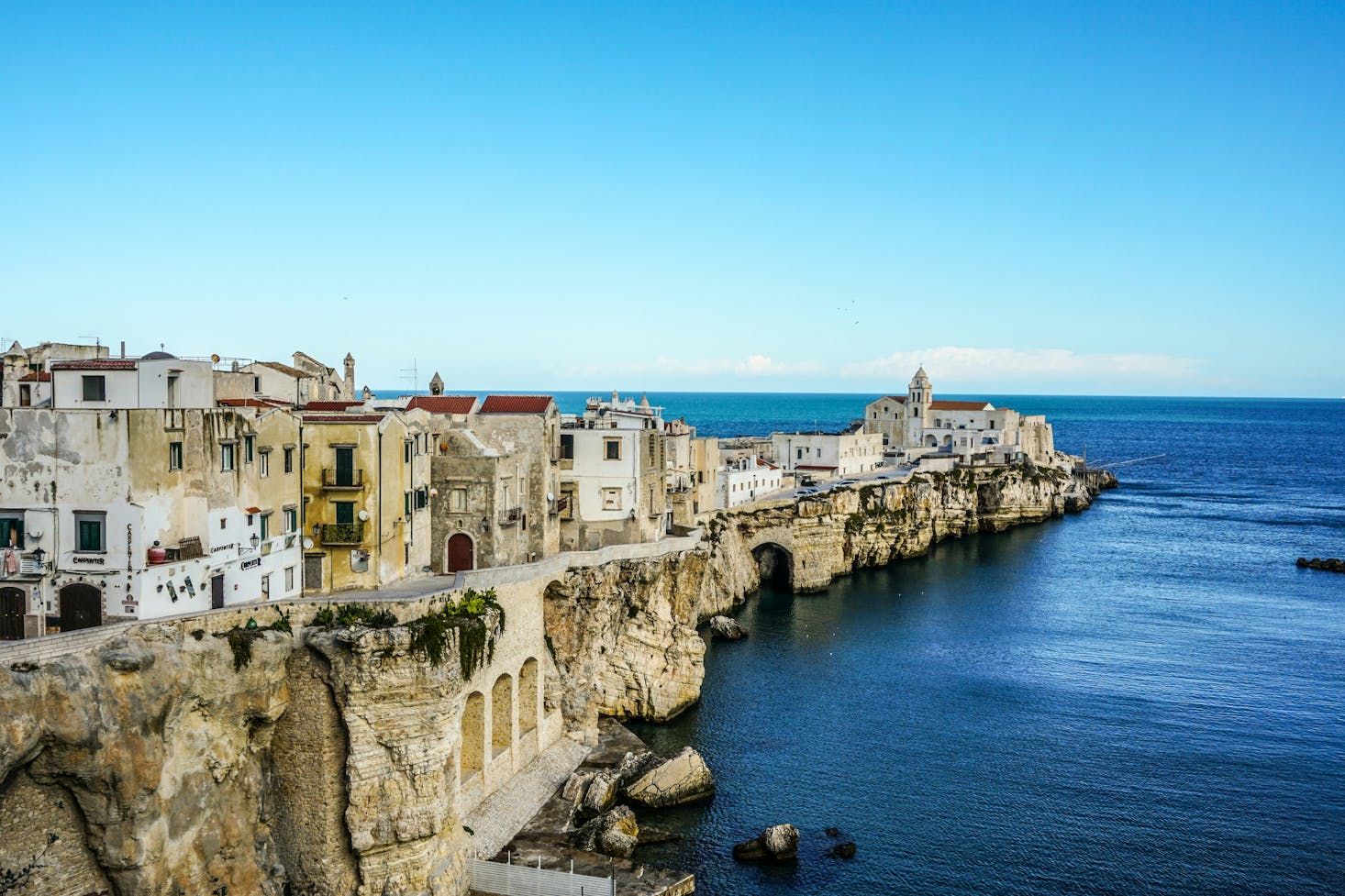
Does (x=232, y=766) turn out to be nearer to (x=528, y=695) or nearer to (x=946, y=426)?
(x=528, y=695)

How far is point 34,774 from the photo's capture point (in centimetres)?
2573

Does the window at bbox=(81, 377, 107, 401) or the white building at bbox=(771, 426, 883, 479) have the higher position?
the window at bbox=(81, 377, 107, 401)

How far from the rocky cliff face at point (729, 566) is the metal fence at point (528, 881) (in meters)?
11.9

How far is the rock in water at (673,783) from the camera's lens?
40.6 meters

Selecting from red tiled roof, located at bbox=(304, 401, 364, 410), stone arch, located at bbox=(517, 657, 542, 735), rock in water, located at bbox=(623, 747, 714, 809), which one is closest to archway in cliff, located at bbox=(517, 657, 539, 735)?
stone arch, located at bbox=(517, 657, 542, 735)

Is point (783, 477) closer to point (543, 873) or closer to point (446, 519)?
point (446, 519)

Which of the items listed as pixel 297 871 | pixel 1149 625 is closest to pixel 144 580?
pixel 297 871

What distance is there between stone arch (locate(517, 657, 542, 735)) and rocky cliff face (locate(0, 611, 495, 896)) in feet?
28.2

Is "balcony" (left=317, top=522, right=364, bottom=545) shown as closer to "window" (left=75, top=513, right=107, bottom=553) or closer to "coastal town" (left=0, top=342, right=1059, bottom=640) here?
"coastal town" (left=0, top=342, right=1059, bottom=640)

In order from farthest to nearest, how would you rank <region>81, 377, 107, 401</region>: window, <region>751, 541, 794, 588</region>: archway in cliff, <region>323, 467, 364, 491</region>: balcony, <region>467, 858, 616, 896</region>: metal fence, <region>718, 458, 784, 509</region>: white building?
<region>718, 458, 784, 509</region>: white building, <region>751, 541, 794, 588</region>: archway in cliff, <region>323, 467, 364, 491</region>: balcony, <region>81, 377, 107, 401</region>: window, <region>467, 858, 616, 896</region>: metal fence

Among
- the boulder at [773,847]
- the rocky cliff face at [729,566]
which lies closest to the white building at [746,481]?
the rocky cliff face at [729,566]

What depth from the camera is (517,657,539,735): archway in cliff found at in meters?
43.6

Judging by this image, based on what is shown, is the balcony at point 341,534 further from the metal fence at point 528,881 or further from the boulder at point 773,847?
the boulder at point 773,847

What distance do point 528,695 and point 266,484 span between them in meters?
14.2
